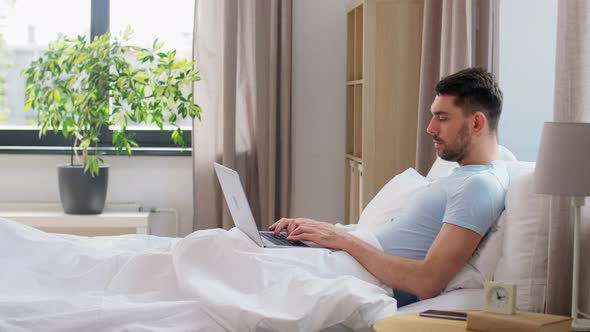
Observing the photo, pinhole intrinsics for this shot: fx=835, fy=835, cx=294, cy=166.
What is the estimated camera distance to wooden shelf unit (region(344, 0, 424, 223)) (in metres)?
3.89

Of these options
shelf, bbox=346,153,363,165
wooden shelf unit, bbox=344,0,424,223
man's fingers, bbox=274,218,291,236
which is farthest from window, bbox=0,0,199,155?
man's fingers, bbox=274,218,291,236

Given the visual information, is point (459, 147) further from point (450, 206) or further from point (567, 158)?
point (567, 158)

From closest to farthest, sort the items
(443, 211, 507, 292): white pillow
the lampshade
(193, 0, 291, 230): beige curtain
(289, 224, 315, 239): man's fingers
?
the lampshade → (443, 211, 507, 292): white pillow → (289, 224, 315, 239): man's fingers → (193, 0, 291, 230): beige curtain

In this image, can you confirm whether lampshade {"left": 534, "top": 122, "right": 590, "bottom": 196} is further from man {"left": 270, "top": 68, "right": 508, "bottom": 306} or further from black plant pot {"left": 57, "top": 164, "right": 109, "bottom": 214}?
black plant pot {"left": 57, "top": 164, "right": 109, "bottom": 214}

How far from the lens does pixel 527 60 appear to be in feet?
10.8

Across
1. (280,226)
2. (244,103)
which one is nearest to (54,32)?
(244,103)

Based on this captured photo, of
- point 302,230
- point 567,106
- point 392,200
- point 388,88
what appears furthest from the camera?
point 388,88

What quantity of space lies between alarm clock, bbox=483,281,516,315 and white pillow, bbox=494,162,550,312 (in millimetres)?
428

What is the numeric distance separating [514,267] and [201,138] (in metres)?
2.71

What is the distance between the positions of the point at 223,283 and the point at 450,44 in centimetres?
169

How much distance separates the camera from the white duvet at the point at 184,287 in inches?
74.2

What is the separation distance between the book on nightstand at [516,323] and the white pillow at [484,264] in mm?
512

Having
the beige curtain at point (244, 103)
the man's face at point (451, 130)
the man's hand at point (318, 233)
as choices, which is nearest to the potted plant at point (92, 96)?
the beige curtain at point (244, 103)

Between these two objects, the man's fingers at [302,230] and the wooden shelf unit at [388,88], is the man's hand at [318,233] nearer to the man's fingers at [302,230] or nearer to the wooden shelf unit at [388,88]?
the man's fingers at [302,230]
